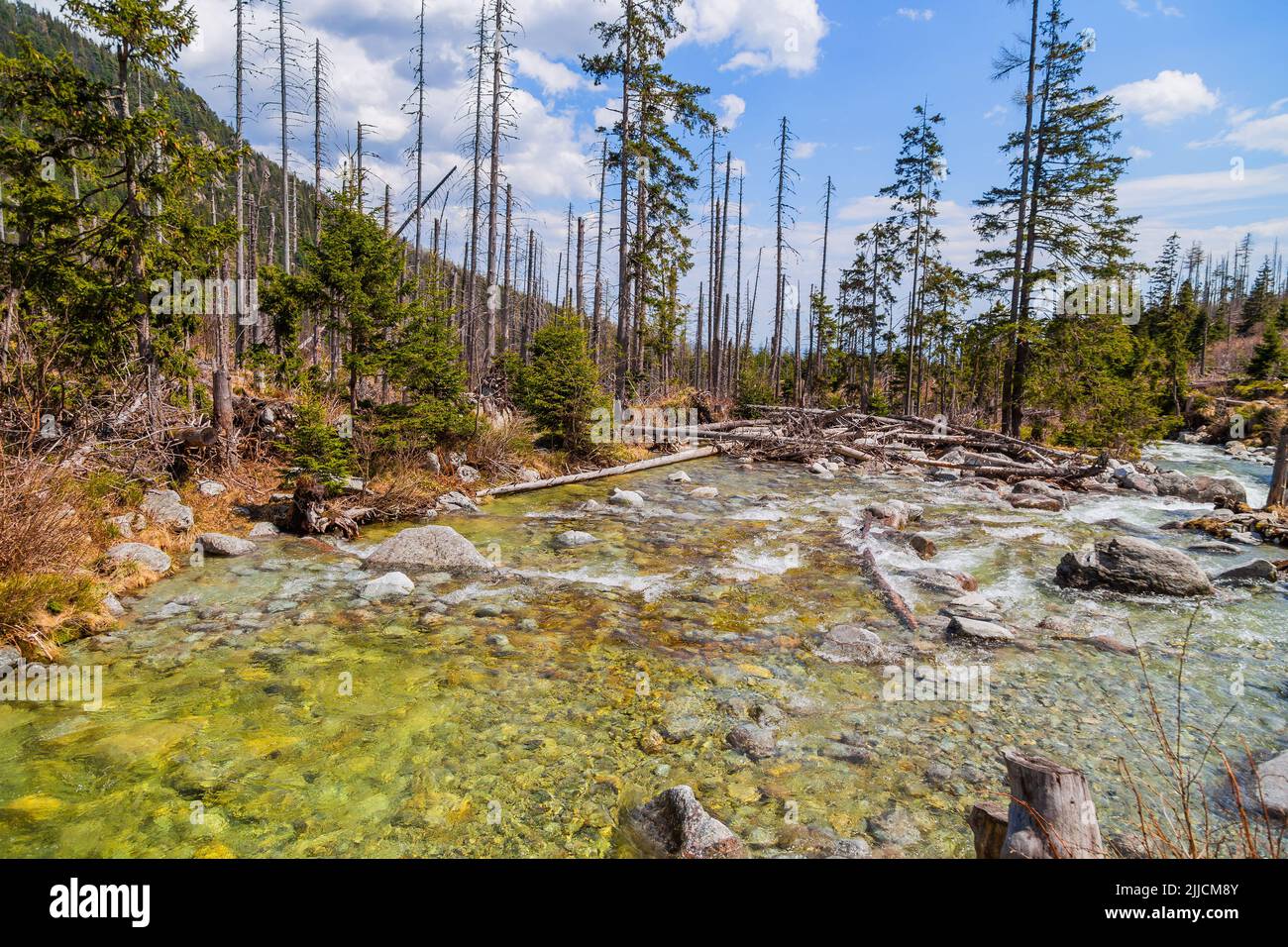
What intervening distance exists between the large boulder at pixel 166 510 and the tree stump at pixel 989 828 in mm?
9356

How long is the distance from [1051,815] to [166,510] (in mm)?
9922

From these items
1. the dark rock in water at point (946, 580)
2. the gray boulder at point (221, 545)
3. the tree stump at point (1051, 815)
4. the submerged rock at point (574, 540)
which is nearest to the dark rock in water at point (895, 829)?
the tree stump at point (1051, 815)

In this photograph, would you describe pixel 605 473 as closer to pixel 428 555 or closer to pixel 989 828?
pixel 428 555

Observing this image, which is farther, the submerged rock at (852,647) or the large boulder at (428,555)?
the large boulder at (428,555)

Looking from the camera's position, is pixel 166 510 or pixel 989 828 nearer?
pixel 989 828

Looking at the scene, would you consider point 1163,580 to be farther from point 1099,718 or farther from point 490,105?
point 490,105

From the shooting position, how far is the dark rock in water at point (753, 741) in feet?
13.4

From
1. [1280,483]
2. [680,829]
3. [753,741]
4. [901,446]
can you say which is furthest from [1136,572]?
[901,446]

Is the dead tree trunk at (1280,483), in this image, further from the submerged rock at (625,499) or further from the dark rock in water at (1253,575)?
the submerged rock at (625,499)

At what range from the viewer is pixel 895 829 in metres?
3.36

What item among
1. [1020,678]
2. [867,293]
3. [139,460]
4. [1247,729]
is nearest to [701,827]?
[1020,678]

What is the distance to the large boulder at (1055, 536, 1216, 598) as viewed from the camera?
7.28 meters

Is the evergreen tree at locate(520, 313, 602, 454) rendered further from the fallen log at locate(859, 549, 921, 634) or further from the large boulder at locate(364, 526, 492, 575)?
the fallen log at locate(859, 549, 921, 634)

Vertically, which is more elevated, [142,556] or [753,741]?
[142,556]
